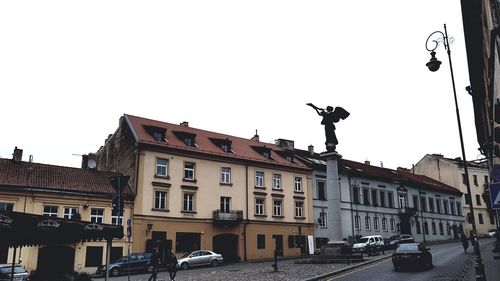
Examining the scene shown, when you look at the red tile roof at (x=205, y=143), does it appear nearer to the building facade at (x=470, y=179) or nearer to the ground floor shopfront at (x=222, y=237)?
the ground floor shopfront at (x=222, y=237)

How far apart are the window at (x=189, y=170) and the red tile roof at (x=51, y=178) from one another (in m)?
5.22

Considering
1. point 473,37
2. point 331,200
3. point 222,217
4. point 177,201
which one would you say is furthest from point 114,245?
point 473,37

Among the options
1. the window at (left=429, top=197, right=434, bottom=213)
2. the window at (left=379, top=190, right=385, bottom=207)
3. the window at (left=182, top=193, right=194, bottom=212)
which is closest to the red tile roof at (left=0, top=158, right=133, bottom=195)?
the window at (left=182, top=193, right=194, bottom=212)

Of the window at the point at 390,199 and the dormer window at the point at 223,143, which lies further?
the window at the point at 390,199

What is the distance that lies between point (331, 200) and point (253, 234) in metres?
14.9

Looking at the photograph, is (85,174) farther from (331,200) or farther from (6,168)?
(331,200)

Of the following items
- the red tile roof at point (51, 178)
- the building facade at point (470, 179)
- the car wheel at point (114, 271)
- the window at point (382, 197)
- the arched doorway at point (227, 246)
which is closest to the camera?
the car wheel at point (114, 271)

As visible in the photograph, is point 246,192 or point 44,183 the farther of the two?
point 246,192

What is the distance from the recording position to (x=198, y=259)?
33062mm

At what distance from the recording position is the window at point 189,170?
39.0 metres

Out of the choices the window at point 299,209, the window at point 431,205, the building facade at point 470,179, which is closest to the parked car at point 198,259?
the window at point 299,209

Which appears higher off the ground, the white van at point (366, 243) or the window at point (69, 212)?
the window at point (69, 212)

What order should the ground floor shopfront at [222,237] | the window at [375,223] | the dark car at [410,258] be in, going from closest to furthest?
the dark car at [410,258] < the ground floor shopfront at [222,237] < the window at [375,223]

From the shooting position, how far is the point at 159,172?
37469mm
